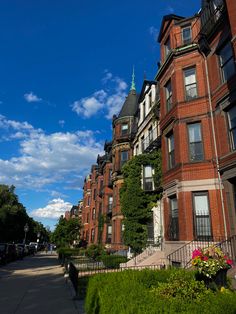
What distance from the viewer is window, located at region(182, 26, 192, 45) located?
17.6 meters

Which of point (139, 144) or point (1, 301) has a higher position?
point (139, 144)

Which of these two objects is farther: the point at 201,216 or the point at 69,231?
the point at 69,231

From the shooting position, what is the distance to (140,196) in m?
21.5

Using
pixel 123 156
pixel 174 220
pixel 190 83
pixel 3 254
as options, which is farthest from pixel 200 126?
pixel 3 254

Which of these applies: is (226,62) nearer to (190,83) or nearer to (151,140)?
(190,83)

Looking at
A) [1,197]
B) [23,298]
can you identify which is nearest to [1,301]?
[23,298]

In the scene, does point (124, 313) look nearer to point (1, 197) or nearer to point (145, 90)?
point (145, 90)

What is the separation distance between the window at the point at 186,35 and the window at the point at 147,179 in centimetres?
957

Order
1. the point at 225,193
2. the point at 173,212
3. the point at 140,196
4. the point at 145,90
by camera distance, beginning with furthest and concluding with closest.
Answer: the point at 145,90 → the point at 140,196 → the point at 173,212 → the point at 225,193

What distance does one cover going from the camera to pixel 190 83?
16688 mm

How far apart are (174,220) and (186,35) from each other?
11533 mm

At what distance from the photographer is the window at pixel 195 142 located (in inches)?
602

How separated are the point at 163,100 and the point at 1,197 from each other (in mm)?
46138

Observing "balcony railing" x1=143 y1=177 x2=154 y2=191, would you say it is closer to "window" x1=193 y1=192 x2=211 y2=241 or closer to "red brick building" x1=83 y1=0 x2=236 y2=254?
"red brick building" x1=83 y1=0 x2=236 y2=254
